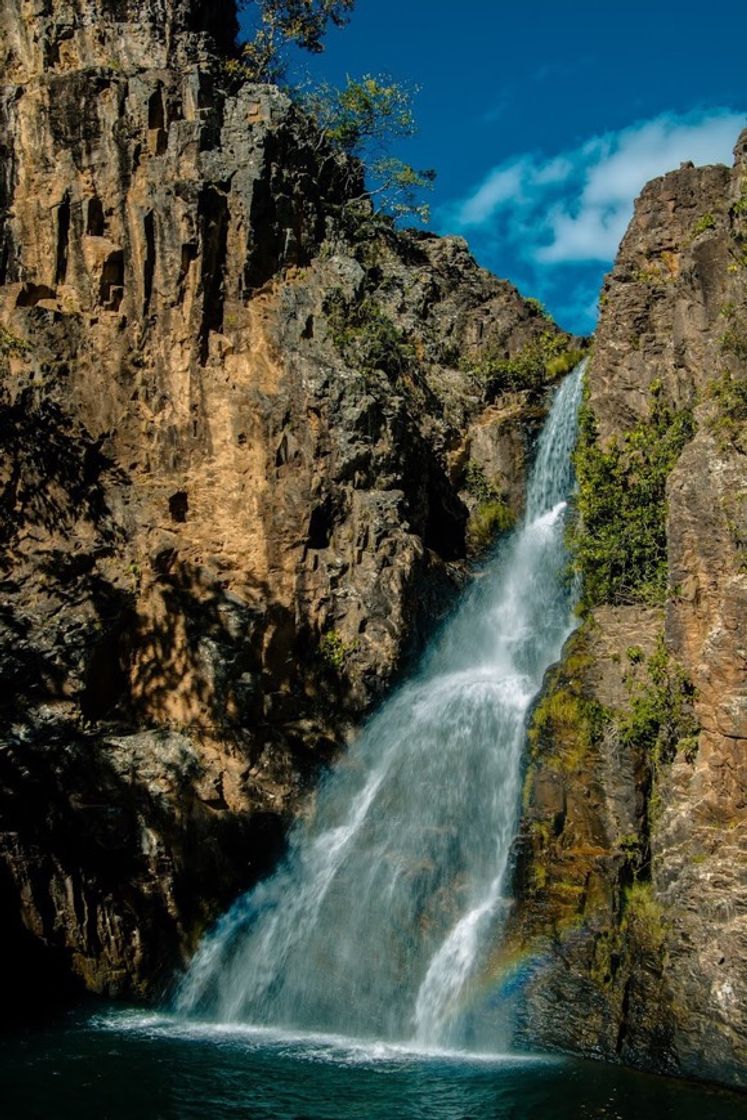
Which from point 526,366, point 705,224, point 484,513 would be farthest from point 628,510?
point 526,366

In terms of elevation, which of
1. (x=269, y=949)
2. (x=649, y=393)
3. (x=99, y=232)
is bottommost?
(x=269, y=949)

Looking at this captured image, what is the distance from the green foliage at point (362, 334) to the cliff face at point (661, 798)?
7944 mm

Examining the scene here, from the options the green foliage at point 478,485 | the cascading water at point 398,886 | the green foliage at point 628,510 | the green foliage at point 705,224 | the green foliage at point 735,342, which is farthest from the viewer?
the green foliage at point 478,485

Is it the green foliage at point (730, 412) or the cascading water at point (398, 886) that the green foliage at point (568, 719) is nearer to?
the cascading water at point (398, 886)

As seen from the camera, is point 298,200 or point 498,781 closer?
point 498,781

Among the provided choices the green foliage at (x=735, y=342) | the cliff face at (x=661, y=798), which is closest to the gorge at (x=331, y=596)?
the cliff face at (x=661, y=798)

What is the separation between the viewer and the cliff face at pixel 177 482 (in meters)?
20.0

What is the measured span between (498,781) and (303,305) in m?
12.5

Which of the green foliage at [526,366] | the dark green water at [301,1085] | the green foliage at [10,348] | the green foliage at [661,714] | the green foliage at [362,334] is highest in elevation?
the green foliage at [526,366]

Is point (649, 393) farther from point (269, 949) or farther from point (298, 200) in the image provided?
point (269, 949)

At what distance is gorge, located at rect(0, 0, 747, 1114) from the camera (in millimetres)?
16812

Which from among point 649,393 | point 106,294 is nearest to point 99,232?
point 106,294

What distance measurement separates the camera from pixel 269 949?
62.0 feet

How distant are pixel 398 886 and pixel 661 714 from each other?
17.5 feet
